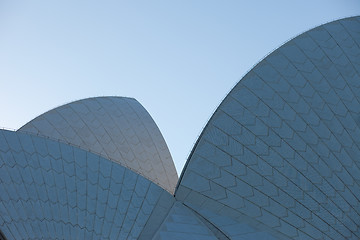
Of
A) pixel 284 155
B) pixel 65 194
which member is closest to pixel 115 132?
pixel 65 194

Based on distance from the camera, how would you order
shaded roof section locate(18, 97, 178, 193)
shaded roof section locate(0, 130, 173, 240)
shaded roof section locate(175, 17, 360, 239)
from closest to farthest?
shaded roof section locate(0, 130, 173, 240) → shaded roof section locate(175, 17, 360, 239) → shaded roof section locate(18, 97, 178, 193)

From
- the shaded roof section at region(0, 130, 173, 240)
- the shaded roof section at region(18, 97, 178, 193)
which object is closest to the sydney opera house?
the shaded roof section at region(0, 130, 173, 240)

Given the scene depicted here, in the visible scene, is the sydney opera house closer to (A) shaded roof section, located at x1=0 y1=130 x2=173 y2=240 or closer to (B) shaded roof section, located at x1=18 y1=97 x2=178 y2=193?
(A) shaded roof section, located at x1=0 y1=130 x2=173 y2=240

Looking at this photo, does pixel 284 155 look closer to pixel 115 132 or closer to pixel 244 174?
pixel 244 174

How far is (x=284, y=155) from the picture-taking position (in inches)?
445

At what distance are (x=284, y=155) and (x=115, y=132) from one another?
32.2ft

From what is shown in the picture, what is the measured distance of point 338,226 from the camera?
1103 cm

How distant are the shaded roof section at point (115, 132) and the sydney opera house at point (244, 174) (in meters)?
6.31

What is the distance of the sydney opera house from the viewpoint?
10.0m

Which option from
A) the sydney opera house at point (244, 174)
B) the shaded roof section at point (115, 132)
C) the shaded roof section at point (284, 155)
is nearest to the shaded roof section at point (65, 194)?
the sydney opera house at point (244, 174)

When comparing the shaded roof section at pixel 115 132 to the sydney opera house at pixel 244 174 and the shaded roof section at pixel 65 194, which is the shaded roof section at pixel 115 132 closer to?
the shaded roof section at pixel 65 194

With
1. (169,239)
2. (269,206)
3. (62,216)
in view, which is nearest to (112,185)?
(62,216)

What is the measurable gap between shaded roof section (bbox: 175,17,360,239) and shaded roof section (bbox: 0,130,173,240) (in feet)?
5.01

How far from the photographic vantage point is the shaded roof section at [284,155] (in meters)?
10.8
